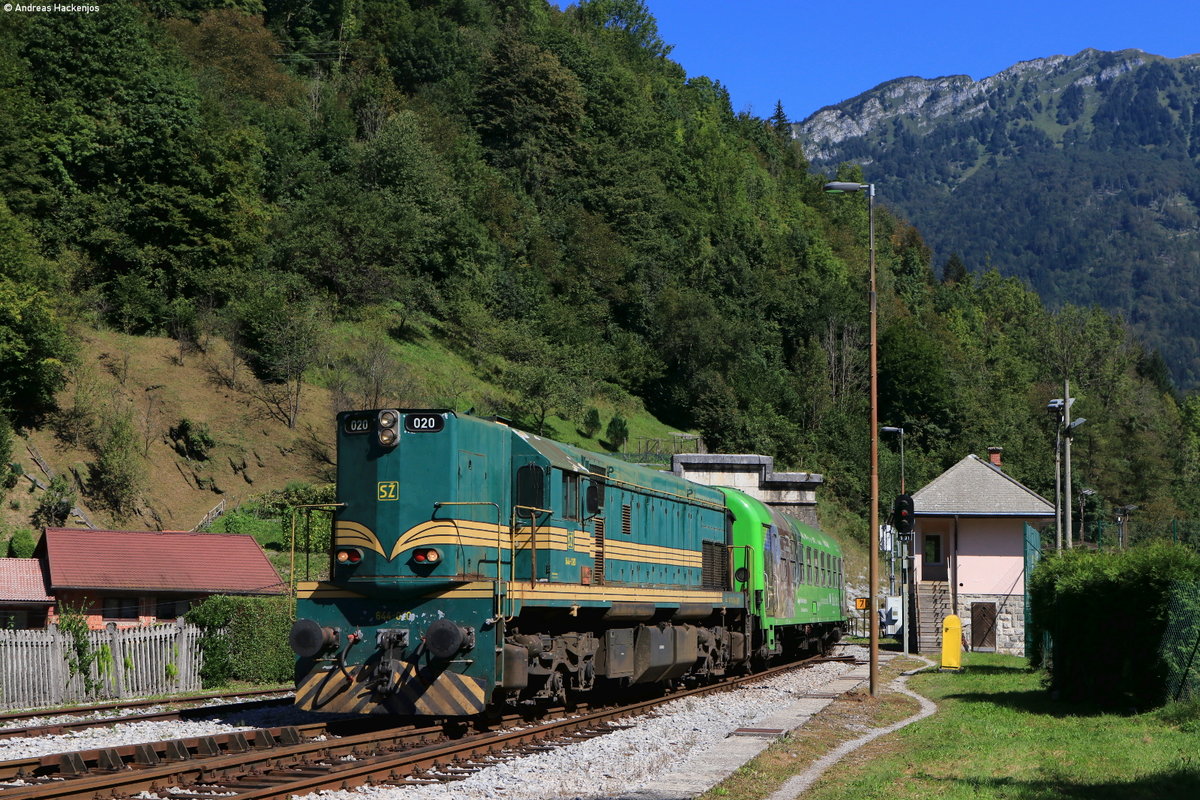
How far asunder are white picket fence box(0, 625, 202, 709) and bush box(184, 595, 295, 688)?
1.08 feet

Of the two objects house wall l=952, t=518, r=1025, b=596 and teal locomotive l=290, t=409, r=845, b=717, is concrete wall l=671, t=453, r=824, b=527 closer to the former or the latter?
house wall l=952, t=518, r=1025, b=596

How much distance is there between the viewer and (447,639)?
1545cm

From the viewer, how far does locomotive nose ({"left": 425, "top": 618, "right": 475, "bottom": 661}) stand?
15.4m

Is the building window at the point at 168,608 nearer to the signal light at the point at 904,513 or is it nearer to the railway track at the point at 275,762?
the railway track at the point at 275,762

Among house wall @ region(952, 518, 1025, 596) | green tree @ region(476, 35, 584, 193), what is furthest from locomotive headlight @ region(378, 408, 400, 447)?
green tree @ region(476, 35, 584, 193)

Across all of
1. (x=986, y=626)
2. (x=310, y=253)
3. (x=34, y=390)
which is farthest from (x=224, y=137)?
(x=986, y=626)

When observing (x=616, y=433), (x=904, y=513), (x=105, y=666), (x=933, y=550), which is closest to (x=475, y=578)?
(x=105, y=666)

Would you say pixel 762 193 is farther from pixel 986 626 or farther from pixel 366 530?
pixel 366 530

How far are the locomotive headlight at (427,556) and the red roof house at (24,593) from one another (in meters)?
21.3

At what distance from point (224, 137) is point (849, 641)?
42614 millimetres

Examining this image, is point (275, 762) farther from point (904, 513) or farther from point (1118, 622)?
point (904, 513)

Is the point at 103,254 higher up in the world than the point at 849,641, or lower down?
higher up

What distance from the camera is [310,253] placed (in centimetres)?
6844

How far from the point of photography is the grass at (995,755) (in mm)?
12859
